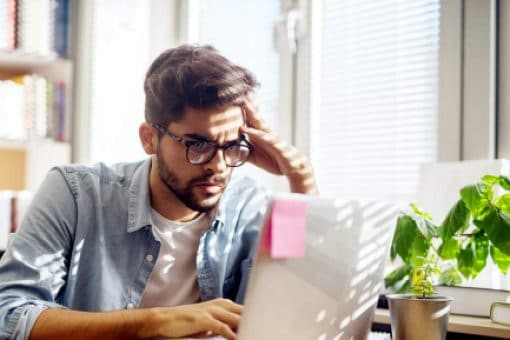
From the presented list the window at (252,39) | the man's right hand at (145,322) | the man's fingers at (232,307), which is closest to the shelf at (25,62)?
the window at (252,39)

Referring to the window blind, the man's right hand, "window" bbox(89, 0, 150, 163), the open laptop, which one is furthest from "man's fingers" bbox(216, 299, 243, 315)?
"window" bbox(89, 0, 150, 163)

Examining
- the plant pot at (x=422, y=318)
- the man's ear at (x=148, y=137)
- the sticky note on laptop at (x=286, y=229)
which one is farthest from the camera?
the man's ear at (x=148, y=137)

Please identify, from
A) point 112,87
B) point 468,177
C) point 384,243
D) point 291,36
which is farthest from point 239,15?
point 384,243

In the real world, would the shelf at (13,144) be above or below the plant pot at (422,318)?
above

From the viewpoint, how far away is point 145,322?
1.23m

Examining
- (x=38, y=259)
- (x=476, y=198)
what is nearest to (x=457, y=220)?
(x=476, y=198)

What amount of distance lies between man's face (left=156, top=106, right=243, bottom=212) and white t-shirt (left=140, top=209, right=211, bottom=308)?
0.07m

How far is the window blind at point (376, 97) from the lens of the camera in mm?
2037

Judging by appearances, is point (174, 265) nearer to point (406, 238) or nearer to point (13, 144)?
point (406, 238)

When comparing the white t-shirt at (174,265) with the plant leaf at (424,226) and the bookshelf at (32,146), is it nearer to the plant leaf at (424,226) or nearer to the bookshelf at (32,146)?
the plant leaf at (424,226)

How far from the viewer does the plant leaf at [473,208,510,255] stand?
132 centimetres

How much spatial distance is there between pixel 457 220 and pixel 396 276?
26 centimetres

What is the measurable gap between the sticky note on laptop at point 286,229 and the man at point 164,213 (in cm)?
62

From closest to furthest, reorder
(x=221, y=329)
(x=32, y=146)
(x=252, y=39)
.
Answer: (x=221, y=329)
(x=252, y=39)
(x=32, y=146)
